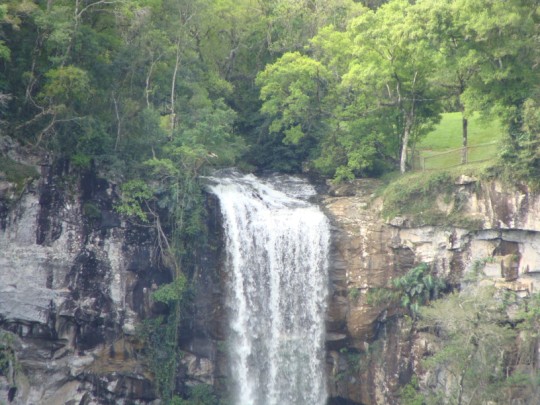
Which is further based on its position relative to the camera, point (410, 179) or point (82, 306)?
point (410, 179)

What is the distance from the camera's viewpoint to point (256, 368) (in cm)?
3522

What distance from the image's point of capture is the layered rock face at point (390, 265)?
1308 inches

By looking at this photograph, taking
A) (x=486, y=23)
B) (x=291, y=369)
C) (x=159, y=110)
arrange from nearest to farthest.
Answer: (x=486, y=23)
(x=291, y=369)
(x=159, y=110)

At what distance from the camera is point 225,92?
137 ft

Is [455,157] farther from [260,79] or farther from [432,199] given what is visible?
[260,79]

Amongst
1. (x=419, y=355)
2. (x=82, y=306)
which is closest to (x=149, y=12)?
(x=82, y=306)

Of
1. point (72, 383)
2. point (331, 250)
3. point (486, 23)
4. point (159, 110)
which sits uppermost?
point (486, 23)

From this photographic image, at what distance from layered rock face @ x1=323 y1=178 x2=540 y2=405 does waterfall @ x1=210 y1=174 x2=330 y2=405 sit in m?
0.68

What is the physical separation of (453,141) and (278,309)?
48.2ft

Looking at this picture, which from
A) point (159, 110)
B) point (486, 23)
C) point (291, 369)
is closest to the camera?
point (486, 23)

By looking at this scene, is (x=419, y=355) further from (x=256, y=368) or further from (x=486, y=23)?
(x=486, y=23)

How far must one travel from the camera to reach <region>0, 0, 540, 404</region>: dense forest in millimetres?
32906

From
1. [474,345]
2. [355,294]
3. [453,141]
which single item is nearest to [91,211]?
[355,294]

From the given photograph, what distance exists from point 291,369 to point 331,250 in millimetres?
4912
